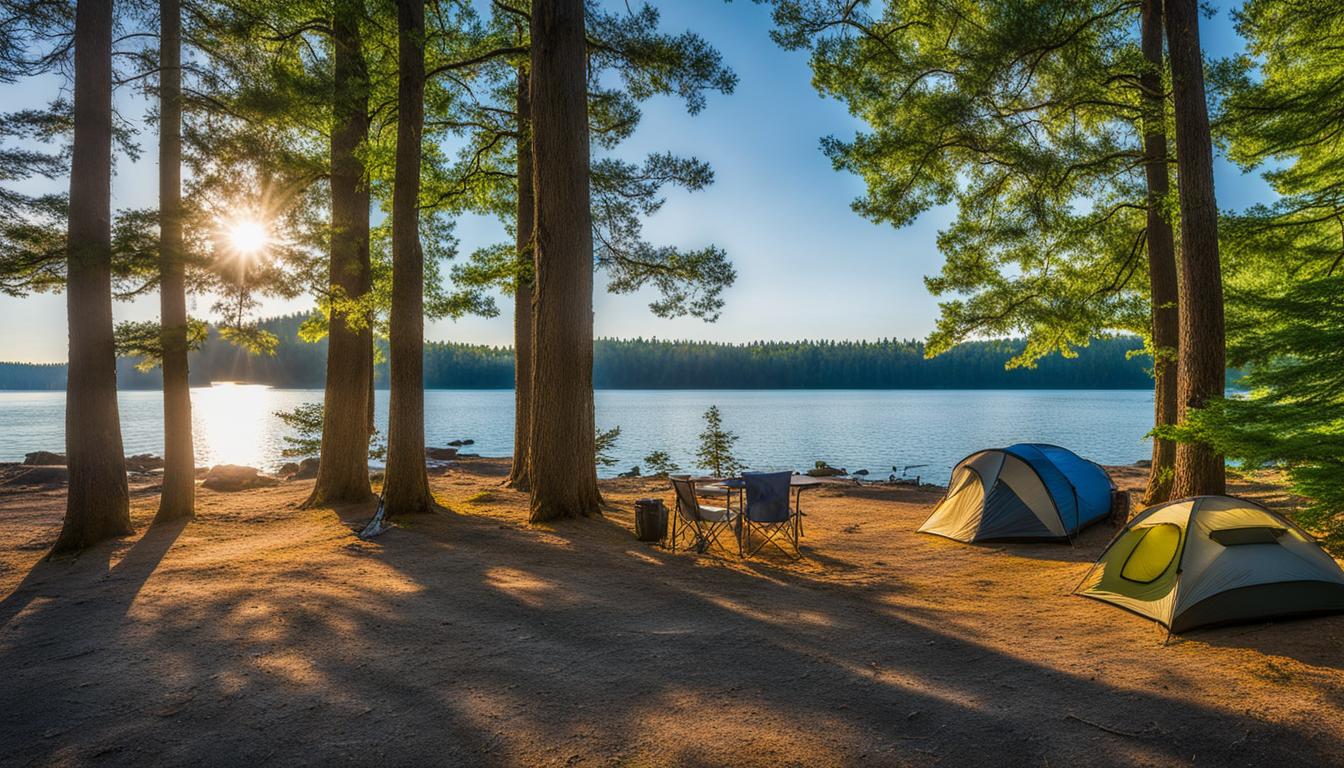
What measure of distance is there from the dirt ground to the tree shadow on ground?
0.02 metres

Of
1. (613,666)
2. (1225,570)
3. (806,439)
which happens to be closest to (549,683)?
(613,666)

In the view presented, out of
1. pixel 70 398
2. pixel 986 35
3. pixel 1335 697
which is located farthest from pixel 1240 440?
pixel 70 398

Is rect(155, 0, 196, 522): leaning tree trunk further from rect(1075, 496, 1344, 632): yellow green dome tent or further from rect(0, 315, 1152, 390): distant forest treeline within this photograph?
rect(0, 315, 1152, 390): distant forest treeline

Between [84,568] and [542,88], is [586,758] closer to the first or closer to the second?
[84,568]

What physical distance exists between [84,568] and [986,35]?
12.9 meters

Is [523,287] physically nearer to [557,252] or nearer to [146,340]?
[557,252]

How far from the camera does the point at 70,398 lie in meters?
8.11

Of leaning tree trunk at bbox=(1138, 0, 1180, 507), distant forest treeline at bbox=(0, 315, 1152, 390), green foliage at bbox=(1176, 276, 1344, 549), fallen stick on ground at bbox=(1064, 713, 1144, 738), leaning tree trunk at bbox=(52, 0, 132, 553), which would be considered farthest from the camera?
distant forest treeline at bbox=(0, 315, 1152, 390)

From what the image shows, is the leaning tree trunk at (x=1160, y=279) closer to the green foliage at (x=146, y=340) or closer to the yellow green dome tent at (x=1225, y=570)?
the yellow green dome tent at (x=1225, y=570)

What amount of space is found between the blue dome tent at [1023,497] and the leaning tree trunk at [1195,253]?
4.21 feet

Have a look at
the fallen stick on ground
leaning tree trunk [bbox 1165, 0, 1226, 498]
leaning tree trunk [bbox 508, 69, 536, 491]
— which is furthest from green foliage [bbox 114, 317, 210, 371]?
leaning tree trunk [bbox 1165, 0, 1226, 498]

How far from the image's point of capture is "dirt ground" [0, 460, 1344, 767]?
133 inches

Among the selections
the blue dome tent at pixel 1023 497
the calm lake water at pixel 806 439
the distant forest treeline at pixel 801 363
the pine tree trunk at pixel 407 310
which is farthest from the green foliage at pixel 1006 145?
the distant forest treeline at pixel 801 363

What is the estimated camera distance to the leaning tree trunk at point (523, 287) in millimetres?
11570
